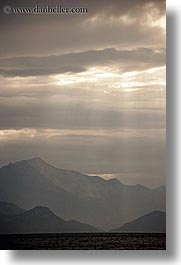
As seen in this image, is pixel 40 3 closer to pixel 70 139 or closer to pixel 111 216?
pixel 70 139

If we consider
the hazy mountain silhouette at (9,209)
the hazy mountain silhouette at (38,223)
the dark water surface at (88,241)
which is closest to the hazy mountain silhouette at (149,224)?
the dark water surface at (88,241)

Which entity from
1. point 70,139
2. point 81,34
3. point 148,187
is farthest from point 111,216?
point 81,34

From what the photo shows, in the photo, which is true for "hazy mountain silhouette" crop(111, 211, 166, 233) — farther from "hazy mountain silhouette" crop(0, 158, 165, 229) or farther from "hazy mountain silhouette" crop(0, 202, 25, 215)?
"hazy mountain silhouette" crop(0, 202, 25, 215)

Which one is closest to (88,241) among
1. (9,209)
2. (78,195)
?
(78,195)

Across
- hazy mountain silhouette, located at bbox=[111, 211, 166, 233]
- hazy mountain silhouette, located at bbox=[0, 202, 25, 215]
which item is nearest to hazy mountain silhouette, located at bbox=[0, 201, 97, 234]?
hazy mountain silhouette, located at bbox=[0, 202, 25, 215]

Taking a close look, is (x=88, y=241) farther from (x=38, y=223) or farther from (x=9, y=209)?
(x=9, y=209)

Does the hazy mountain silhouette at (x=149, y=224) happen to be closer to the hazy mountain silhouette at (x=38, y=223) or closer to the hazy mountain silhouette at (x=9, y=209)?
the hazy mountain silhouette at (x=38, y=223)
